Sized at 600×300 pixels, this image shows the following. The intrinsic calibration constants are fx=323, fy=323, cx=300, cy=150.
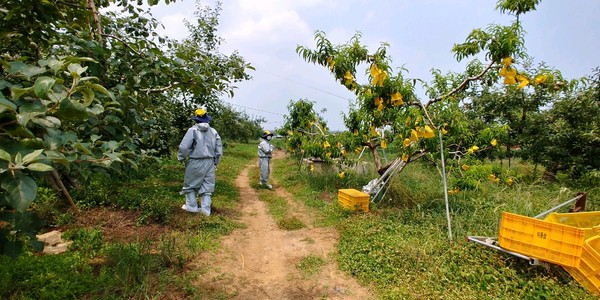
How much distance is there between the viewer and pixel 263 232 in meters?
5.11

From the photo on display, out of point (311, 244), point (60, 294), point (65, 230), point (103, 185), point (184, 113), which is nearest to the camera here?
point (60, 294)

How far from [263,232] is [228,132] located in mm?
14766

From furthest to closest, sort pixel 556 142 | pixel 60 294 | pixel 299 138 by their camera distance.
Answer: pixel 299 138 < pixel 556 142 < pixel 60 294

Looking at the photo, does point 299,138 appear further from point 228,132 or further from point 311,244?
point 228,132

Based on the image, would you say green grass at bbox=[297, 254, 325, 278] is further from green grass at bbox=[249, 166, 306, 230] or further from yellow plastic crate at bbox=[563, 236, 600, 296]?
yellow plastic crate at bbox=[563, 236, 600, 296]

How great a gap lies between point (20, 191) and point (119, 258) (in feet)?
8.46

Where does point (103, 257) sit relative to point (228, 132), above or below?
below

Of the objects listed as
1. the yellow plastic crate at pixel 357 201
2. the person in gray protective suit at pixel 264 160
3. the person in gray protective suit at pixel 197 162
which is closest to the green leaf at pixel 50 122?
the person in gray protective suit at pixel 197 162

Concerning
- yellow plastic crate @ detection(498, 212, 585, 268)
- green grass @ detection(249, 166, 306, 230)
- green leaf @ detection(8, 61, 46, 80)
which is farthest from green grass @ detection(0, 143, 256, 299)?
yellow plastic crate @ detection(498, 212, 585, 268)

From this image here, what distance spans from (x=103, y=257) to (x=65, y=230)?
104 cm

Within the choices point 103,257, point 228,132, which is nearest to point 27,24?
point 103,257

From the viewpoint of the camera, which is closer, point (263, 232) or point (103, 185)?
point (263, 232)

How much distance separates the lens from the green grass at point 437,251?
122 inches

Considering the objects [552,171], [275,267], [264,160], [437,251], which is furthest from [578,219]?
[264,160]
